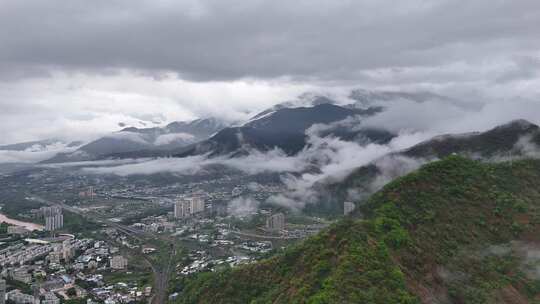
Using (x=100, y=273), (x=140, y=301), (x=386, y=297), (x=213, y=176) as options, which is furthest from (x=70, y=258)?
(x=213, y=176)

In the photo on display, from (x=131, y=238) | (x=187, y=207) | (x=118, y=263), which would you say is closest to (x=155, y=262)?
(x=118, y=263)

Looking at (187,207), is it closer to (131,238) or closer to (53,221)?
(131,238)

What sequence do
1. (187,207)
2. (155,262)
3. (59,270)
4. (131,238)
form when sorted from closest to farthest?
(59,270), (155,262), (131,238), (187,207)

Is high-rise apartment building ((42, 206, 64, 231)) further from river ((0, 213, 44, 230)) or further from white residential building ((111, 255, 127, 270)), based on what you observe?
white residential building ((111, 255, 127, 270))

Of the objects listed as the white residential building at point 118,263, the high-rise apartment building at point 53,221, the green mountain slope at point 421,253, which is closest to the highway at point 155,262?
the white residential building at point 118,263

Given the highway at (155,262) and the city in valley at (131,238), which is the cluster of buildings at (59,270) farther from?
the highway at (155,262)

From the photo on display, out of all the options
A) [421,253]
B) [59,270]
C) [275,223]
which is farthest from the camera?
[275,223]

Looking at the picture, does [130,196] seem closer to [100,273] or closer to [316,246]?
[100,273]

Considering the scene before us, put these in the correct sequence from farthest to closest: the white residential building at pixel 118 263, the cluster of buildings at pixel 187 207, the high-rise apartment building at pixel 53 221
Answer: the cluster of buildings at pixel 187 207
the high-rise apartment building at pixel 53 221
the white residential building at pixel 118 263

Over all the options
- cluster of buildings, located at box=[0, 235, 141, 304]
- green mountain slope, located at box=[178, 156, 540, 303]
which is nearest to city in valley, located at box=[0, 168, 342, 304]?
cluster of buildings, located at box=[0, 235, 141, 304]
